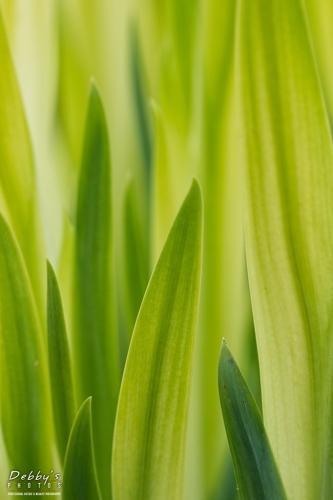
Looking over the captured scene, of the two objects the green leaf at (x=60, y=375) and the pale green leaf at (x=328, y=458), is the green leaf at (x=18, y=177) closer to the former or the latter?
the green leaf at (x=60, y=375)

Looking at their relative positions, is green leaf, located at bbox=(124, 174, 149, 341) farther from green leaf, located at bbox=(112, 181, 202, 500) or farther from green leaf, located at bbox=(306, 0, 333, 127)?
green leaf, located at bbox=(306, 0, 333, 127)

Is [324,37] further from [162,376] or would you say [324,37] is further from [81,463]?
[81,463]

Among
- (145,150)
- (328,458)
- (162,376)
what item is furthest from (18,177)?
(328,458)

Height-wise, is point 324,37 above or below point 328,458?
above

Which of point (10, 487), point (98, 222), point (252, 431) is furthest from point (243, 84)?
point (10, 487)

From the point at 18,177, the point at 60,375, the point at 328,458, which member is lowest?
the point at 328,458

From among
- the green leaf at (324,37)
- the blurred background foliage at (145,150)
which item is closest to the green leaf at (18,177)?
the blurred background foliage at (145,150)
